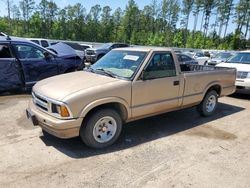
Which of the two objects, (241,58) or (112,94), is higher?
(241,58)

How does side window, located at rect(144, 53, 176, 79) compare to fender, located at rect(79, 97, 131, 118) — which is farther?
side window, located at rect(144, 53, 176, 79)

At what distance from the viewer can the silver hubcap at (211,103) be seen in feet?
21.9

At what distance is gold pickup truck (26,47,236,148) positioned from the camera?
4.13 meters

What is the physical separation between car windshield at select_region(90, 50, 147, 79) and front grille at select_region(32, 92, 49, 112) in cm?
127

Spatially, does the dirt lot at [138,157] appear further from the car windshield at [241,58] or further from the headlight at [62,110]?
the car windshield at [241,58]

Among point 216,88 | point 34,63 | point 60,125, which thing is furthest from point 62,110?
point 34,63

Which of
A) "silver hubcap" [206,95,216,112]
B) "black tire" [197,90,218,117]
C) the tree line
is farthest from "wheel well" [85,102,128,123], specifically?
the tree line

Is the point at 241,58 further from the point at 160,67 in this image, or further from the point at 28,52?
the point at 28,52

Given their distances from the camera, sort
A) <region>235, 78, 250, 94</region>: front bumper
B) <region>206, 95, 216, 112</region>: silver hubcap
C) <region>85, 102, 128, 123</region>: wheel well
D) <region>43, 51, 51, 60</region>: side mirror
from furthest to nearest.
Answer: <region>235, 78, 250, 94</region>: front bumper < <region>43, 51, 51, 60</region>: side mirror < <region>206, 95, 216, 112</region>: silver hubcap < <region>85, 102, 128, 123</region>: wheel well

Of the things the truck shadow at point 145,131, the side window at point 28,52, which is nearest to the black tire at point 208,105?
the truck shadow at point 145,131

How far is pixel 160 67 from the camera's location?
525 cm

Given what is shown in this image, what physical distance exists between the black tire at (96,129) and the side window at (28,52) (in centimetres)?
470

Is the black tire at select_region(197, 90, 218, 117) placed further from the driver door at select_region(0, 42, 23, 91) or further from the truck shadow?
the driver door at select_region(0, 42, 23, 91)

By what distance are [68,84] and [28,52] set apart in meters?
4.32
